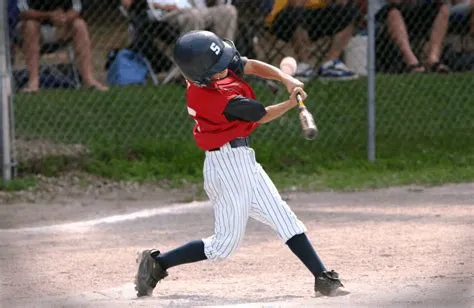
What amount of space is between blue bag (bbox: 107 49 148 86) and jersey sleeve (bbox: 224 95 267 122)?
582 cm

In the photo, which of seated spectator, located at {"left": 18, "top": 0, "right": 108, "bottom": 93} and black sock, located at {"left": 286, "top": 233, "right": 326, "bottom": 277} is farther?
seated spectator, located at {"left": 18, "top": 0, "right": 108, "bottom": 93}

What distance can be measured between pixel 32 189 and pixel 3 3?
4.79 ft

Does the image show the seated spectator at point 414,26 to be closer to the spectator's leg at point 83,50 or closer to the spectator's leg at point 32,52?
the spectator's leg at point 83,50

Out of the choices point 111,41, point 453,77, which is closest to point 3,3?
point 111,41

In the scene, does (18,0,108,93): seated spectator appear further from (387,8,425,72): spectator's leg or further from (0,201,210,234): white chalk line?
(387,8,425,72): spectator's leg

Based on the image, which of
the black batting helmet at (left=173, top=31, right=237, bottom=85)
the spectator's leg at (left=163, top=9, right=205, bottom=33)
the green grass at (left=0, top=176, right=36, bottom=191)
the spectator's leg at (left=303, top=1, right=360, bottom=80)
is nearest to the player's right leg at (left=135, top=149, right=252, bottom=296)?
the black batting helmet at (left=173, top=31, right=237, bottom=85)

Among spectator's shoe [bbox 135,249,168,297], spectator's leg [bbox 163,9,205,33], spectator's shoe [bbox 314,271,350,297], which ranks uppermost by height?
spectator's shoe [bbox 314,271,350,297]

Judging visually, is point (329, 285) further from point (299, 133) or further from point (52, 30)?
point (52, 30)

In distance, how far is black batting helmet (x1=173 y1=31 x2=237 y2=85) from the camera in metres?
5.49

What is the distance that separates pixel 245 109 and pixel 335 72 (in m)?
6.31

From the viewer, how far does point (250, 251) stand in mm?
7117

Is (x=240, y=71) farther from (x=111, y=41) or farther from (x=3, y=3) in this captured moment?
(x=111, y=41)

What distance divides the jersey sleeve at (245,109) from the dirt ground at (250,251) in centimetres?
83

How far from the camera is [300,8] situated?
1129 cm
